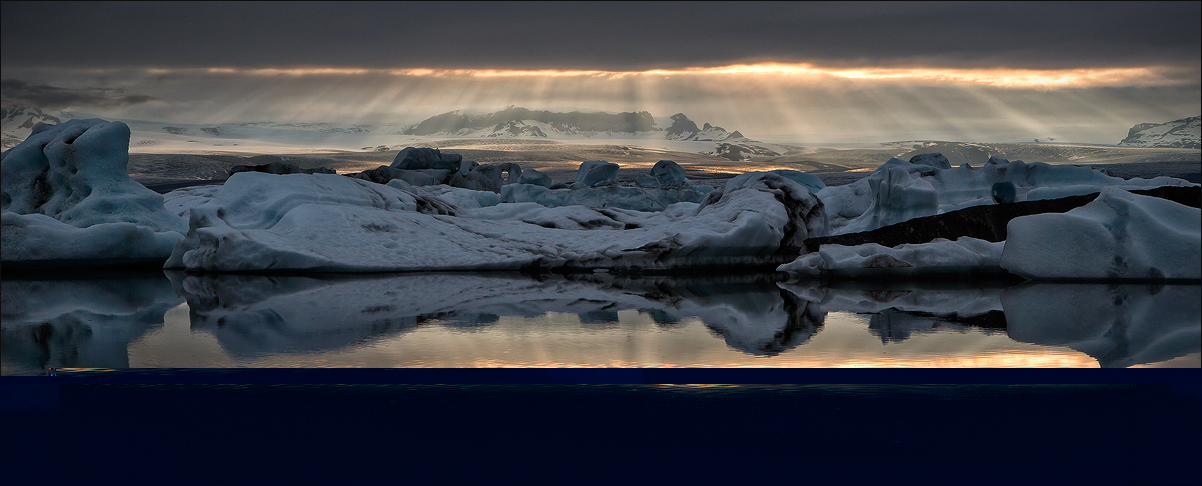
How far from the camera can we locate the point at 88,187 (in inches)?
298

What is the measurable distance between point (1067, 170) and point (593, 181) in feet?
28.4

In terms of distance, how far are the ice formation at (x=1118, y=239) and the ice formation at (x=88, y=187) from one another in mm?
7220

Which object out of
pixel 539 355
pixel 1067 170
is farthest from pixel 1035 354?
pixel 1067 170

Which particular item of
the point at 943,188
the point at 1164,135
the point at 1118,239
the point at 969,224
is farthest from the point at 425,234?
the point at 943,188

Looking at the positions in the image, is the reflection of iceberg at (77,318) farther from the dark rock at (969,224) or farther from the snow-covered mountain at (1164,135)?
the snow-covered mountain at (1164,135)

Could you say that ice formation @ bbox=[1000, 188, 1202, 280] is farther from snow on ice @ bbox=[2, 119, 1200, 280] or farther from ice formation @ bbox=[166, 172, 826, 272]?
ice formation @ bbox=[166, 172, 826, 272]

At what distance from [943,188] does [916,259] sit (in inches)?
213

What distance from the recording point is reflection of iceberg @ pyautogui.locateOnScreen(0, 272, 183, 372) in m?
2.77

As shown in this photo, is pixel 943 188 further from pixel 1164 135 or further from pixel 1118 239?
pixel 1118 239

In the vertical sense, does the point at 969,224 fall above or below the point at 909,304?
above

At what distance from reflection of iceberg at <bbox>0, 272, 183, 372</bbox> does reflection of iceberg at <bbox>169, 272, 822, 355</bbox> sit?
24cm

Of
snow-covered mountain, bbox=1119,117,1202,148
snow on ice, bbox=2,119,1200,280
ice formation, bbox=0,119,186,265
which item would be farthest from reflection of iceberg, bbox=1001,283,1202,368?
ice formation, bbox=0,119,186,265
